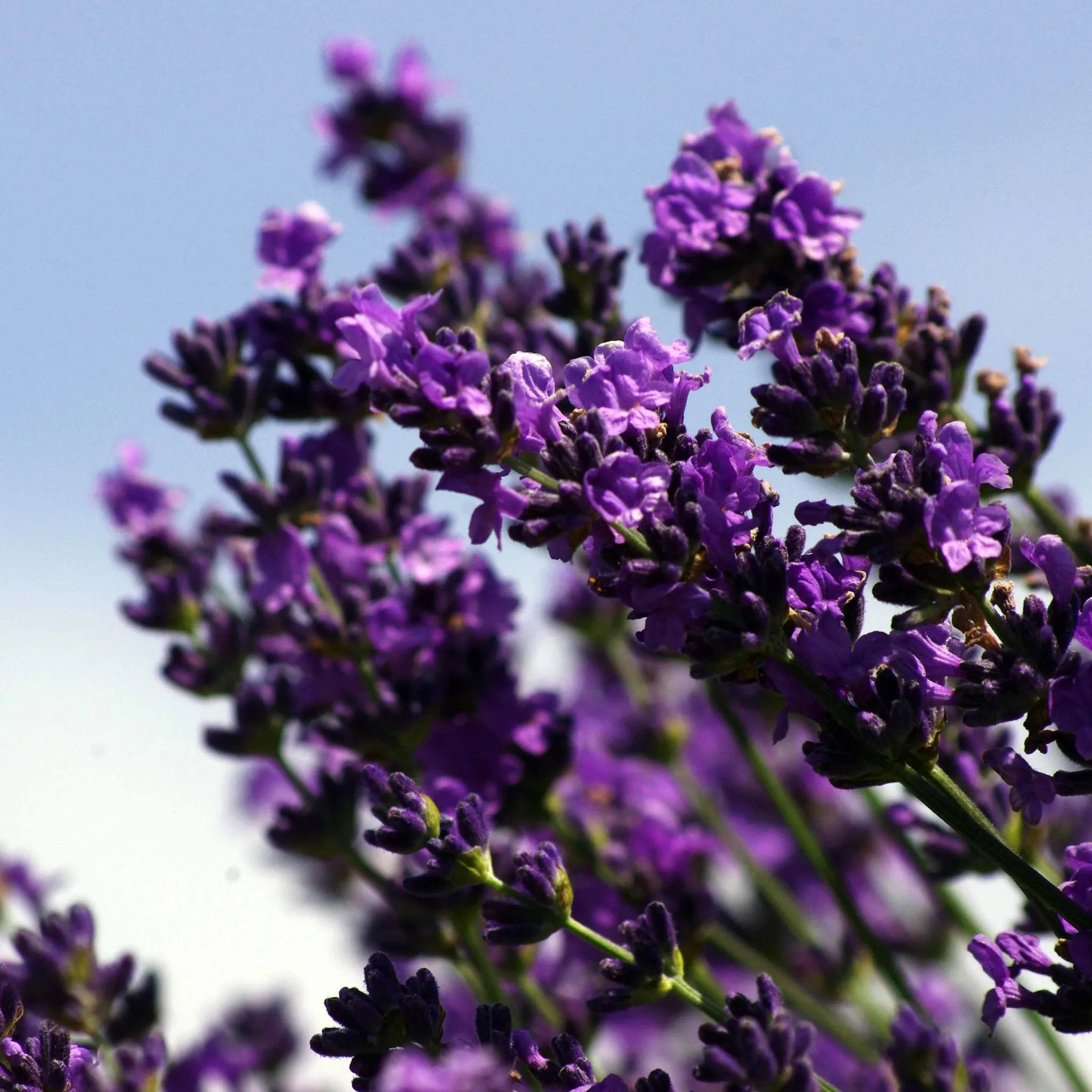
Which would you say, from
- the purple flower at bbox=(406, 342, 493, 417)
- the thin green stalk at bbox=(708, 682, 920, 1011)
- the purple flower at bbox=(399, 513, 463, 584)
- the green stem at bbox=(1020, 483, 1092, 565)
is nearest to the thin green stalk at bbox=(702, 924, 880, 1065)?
the thin green stalk at bbox=(708, 682, 920, 1011)

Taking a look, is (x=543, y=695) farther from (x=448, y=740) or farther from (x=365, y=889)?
(x=365, y=889)

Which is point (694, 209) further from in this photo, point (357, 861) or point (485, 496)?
point (357, 861)

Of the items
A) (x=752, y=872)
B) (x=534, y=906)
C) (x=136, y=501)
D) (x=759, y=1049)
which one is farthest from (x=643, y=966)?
(x=136, y=501)

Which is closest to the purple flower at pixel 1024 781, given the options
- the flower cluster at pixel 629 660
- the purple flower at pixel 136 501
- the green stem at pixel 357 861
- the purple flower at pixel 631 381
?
the flower cluster at pixel 629 660

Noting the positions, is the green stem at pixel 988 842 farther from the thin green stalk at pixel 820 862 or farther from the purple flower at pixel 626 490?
the thin green stalk at pixel 820 862

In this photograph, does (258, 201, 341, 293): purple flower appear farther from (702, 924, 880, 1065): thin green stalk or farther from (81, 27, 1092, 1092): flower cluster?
(702, 924, 880, 1065): thin green stalk

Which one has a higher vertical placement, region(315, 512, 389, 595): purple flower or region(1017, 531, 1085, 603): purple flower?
region(315, 512, 389, 595): purple flower
